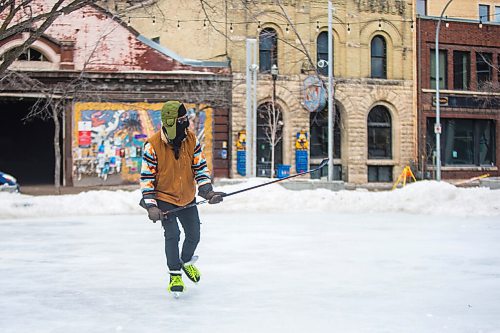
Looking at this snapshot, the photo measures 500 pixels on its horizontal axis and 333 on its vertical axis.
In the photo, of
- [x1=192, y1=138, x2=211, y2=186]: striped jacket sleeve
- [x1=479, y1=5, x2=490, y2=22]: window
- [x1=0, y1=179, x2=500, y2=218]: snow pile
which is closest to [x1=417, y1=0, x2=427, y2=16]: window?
[x1=479, y1=5, x2=490, y2=22]: window

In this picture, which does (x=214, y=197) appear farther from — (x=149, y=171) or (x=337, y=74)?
(x=337, y=74)

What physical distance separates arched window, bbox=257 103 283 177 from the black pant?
83.3 feet

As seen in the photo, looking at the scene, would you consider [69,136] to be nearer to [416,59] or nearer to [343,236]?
[416,59]

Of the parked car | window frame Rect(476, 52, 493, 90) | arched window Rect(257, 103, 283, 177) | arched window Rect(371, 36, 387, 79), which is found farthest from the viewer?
window frame Rect(476, 52, 493, 90)

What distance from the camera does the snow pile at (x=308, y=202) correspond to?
1466cm

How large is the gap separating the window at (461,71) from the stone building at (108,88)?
14.0 m

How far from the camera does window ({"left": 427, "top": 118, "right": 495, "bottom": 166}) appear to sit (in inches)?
1427

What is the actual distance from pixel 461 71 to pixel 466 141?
12.4 ft

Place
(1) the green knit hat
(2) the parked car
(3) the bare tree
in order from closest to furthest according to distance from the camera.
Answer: (1) the green knit hat
(2) the parked car
(3) the bare tree

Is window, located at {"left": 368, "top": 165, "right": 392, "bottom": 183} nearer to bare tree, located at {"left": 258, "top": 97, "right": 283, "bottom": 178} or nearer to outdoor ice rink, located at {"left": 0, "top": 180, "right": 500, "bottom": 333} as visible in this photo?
bare tree, located at {"left": 258, "top": 97, "right": 283, "bottom": 178}

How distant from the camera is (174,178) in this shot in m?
6.01

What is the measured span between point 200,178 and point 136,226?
22.2ft

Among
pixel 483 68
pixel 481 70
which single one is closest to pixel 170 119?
pixel 481 70

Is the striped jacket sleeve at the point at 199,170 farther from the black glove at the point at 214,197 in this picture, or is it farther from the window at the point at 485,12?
→ the window at the point at 485,12
